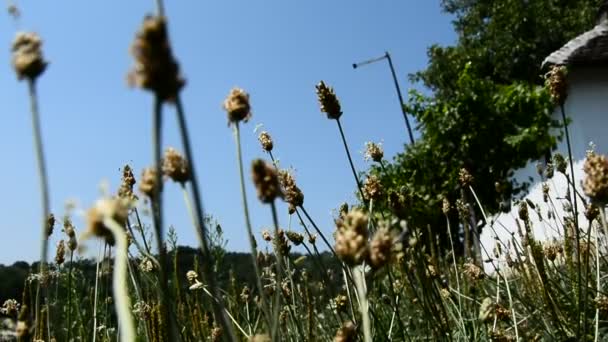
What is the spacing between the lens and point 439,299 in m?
2.10

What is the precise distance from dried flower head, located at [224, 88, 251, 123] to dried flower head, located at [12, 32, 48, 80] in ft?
1.03

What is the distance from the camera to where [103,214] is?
2.31 ft

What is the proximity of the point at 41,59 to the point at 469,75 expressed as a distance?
47.8 ft

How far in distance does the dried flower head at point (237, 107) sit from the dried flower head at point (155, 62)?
19.1 inches

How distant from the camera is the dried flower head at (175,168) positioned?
3.08 ft

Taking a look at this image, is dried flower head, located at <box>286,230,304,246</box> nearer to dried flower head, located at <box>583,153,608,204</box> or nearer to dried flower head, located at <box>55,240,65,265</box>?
dried flower head, located at <box>55,240,65,265</box>

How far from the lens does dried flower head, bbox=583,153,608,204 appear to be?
118 cm

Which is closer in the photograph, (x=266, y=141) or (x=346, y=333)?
(x=346, y=333)

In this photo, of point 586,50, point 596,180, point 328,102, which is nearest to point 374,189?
point 328,102

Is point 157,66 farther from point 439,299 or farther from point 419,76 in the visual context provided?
point 419,76

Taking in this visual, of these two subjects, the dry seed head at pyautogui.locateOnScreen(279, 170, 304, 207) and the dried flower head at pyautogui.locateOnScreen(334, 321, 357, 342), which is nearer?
the dried flower head at pyautogui.locateOnScreen(334, 321, 357, 342)

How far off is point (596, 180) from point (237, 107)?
58 centimetres

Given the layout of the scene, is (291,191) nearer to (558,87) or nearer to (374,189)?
(374,189)

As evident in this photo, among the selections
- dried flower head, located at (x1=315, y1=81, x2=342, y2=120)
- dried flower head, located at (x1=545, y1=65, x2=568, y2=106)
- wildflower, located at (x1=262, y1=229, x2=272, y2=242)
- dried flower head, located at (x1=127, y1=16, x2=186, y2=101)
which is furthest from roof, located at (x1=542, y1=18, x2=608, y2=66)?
dried flower head, located at (x1=127, y1=16, x2=186, y2=101)
